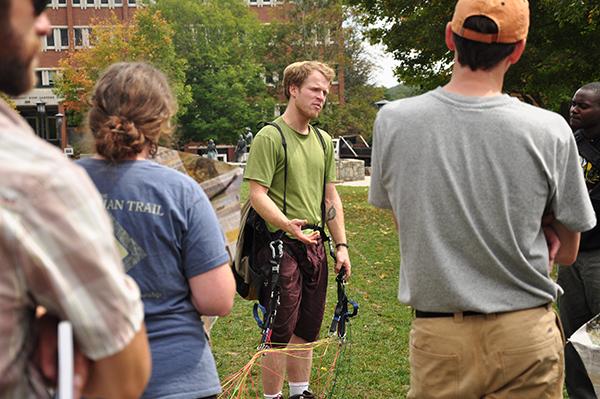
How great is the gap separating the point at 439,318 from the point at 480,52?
0.88 meters

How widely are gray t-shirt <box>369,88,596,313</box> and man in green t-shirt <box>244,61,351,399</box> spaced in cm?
202

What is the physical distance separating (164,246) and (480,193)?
39.7 inches

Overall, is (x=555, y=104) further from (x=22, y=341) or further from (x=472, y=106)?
(x=22, y=341)

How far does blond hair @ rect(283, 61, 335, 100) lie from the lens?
497 centimetres

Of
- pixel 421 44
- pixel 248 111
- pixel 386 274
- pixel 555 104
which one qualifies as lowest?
pixel 248 111

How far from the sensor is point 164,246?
258cm

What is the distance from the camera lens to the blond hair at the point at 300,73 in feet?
16.3

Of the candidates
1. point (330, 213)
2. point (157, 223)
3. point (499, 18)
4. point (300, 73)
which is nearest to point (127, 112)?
point (157, 223)

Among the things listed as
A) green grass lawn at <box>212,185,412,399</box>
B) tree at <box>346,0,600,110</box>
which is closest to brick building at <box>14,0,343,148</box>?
Result: tree at <box>346,0,600,110</box>

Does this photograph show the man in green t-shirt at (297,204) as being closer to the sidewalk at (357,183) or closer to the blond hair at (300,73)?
the blond hair at (300,73)

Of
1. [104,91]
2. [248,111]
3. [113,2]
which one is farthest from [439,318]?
[113,2]

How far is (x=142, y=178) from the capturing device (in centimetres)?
256

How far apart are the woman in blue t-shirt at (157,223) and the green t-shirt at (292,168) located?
6.86 feet

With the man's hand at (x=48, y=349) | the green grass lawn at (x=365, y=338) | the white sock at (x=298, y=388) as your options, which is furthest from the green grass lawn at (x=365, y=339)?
the man's hand at (x=48, y=349)
